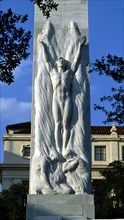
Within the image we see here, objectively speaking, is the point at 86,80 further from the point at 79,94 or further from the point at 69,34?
the point at 69,34

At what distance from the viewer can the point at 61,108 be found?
15.2m

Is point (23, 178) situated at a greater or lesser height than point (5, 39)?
lesser

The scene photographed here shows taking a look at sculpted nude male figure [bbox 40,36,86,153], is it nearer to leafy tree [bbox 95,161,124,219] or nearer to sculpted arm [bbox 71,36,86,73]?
sculpted arm [bbox 71,36,86,73]

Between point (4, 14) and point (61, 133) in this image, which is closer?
point (4, 14)

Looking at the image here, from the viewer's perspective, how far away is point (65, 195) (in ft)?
46.0

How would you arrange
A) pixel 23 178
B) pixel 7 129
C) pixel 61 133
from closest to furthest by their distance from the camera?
pixel 61 133, pixel 23 178, pixel 7 129

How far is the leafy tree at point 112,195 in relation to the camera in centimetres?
3457

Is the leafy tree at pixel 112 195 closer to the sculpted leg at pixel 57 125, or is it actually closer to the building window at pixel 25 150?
the building window at pixel 25 150

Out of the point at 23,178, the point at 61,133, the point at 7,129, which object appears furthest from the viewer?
the point at 7,129

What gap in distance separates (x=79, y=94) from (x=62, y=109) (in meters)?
0.80

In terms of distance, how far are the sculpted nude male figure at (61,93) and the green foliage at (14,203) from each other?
19503mm

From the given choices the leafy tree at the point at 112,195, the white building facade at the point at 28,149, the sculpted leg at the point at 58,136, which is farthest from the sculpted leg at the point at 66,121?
the white building facade at the point at 28,149

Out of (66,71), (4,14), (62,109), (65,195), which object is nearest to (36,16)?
(66,71)

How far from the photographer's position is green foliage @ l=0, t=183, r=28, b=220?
3375cm
